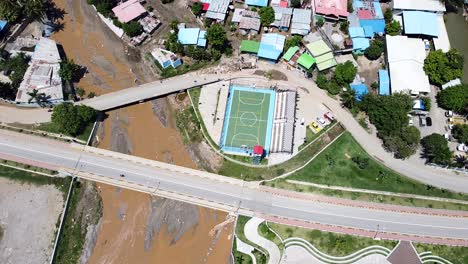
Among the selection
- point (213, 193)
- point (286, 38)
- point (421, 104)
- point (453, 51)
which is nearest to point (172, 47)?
point (286, 38)

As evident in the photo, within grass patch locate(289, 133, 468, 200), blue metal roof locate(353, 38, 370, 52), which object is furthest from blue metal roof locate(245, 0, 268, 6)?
grass patch locate(289, 133, 468, 200)

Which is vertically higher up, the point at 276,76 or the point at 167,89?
the point at 276,76

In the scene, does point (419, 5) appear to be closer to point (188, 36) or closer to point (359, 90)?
point (359, 90)

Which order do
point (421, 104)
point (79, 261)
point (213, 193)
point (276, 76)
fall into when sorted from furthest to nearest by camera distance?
point (276, 76), point (421, 104), point (213, 193), point (79, 261)

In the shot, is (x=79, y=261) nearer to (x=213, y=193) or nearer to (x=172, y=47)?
(x=213, y=193)

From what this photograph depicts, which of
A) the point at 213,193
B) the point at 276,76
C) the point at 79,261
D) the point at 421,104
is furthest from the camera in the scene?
the point at 276,76

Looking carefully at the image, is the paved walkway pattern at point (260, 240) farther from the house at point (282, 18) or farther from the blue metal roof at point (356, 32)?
the blue metal roof at point (356, 32)

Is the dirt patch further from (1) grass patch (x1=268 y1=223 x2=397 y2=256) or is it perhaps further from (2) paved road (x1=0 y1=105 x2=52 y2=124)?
(1) grass patch (x1=268 y1=223 x2=397 y2=256)
